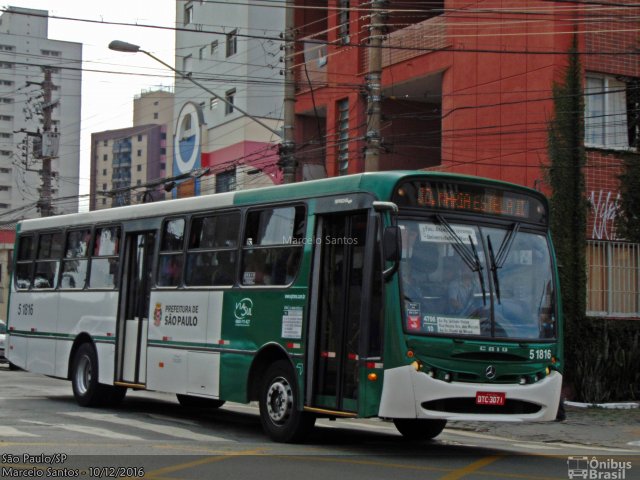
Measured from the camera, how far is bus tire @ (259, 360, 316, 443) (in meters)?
12.5

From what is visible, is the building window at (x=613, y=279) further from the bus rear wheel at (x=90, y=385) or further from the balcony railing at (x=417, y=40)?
the bus rear wheel at (x=90, y=385)

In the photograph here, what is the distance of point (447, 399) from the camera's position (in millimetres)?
11336

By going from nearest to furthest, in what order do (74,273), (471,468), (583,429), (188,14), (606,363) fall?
(471,468), (583,429), (74,273), (606,363), (188,14)

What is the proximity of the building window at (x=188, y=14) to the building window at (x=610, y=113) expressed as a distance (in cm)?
3373

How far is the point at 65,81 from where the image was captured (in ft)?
416

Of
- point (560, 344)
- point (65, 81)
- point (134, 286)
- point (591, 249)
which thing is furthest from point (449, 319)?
point (65, 81)

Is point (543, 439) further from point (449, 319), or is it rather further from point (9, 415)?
point (9, 415)

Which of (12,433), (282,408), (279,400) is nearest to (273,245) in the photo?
(279,400)

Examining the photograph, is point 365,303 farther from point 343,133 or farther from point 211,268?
point 343,133

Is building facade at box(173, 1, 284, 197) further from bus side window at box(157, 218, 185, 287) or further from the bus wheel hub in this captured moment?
the bus wheel hub

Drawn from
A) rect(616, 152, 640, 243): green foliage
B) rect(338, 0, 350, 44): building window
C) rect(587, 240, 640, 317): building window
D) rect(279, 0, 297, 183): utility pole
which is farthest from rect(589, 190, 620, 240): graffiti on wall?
rect(338, 0, 350, 44): building window

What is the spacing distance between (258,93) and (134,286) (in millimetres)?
33903

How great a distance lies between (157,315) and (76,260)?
3.25 meters

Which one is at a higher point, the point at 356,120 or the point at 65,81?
the point at 65,81
